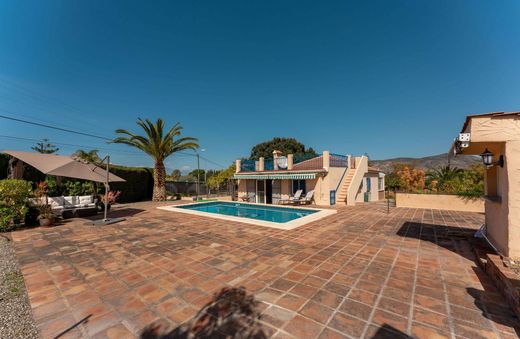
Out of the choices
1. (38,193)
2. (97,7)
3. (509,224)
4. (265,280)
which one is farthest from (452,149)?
(97,7)

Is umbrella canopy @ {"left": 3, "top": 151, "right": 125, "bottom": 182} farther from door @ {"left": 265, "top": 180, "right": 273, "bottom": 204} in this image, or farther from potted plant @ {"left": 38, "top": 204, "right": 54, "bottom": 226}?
door @ {"left": 265, "top": 180, "right": 273, "bottom": 204}

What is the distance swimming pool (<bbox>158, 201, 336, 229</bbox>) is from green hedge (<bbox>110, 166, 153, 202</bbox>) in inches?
348

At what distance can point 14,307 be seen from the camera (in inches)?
Result: 147

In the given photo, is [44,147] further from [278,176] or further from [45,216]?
[278,176]

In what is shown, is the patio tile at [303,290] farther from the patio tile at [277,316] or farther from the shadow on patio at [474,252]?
the shadow on patio at [474,252]

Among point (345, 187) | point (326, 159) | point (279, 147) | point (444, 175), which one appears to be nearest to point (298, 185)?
point (326, 159)

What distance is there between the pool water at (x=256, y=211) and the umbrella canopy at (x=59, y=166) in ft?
24.2

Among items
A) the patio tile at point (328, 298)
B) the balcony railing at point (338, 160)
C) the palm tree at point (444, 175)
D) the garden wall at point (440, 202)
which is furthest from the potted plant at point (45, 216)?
the palm tree at point (444, 175)

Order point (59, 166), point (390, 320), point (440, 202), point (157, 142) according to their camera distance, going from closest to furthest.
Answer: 1. point (390, 320)
2. point (59, 166)
3. point (440, 202)
4. point (157, 142)

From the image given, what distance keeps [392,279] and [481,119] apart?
4822 mm

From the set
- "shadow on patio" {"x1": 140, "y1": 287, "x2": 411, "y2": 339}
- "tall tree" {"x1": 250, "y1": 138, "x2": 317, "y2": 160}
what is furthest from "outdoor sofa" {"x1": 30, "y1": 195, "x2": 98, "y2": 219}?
"tall tree" {"x1": 250, "y1": 138, "x2": 317, "y2": 160}

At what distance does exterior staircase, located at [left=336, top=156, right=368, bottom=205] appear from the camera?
1877 cm

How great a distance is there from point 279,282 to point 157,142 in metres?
23.3

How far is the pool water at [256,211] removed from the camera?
48.4 feet
